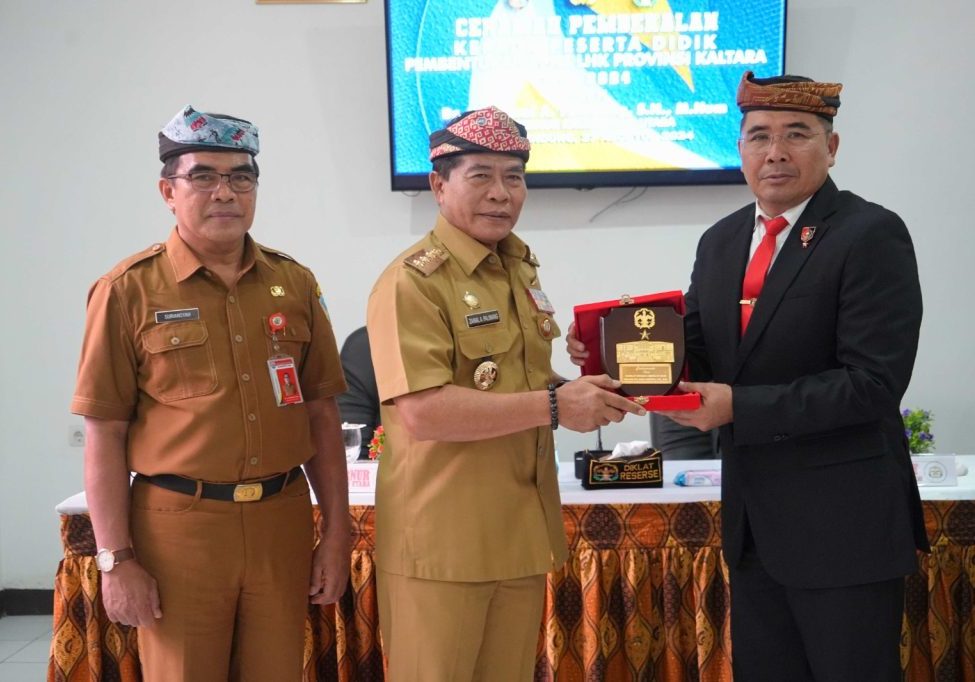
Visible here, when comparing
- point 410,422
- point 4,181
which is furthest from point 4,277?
point 410,422

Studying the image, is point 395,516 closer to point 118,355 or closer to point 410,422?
point 410,422

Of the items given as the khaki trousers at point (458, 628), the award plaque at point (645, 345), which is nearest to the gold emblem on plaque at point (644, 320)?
the award plaque at point (645, 345)

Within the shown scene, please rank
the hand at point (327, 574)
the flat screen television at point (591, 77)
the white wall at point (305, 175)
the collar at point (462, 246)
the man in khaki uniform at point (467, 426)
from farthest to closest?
the white wall at point (305, 175), the flat screen television at point (591, 77), the hand at point (327, 574), the collar at point (462, 246), the man in khaki uniform at point (467, 426)

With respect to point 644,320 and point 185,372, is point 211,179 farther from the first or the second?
point 644,320

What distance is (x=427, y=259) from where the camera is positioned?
1750 millimetres

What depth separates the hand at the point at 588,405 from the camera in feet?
5.64

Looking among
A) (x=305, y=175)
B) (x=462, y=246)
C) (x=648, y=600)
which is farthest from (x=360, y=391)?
(x=462, y=246)

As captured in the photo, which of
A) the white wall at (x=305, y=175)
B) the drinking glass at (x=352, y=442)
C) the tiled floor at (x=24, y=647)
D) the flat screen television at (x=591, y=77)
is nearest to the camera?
the drinking glass at (x=352, y=442)

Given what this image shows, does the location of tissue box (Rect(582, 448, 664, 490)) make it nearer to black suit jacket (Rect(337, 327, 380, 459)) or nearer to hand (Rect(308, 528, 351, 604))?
hand (Rect(308, 528, 351, 604))

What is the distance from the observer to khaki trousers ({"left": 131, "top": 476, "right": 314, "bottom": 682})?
1.73 metres

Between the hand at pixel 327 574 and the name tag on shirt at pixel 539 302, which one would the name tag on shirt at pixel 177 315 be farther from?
the name tag on shirt at pixel 539 302

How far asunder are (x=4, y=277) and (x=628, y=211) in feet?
9.80

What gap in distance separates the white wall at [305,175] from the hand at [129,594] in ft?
8.23

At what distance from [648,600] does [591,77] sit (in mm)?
2383
